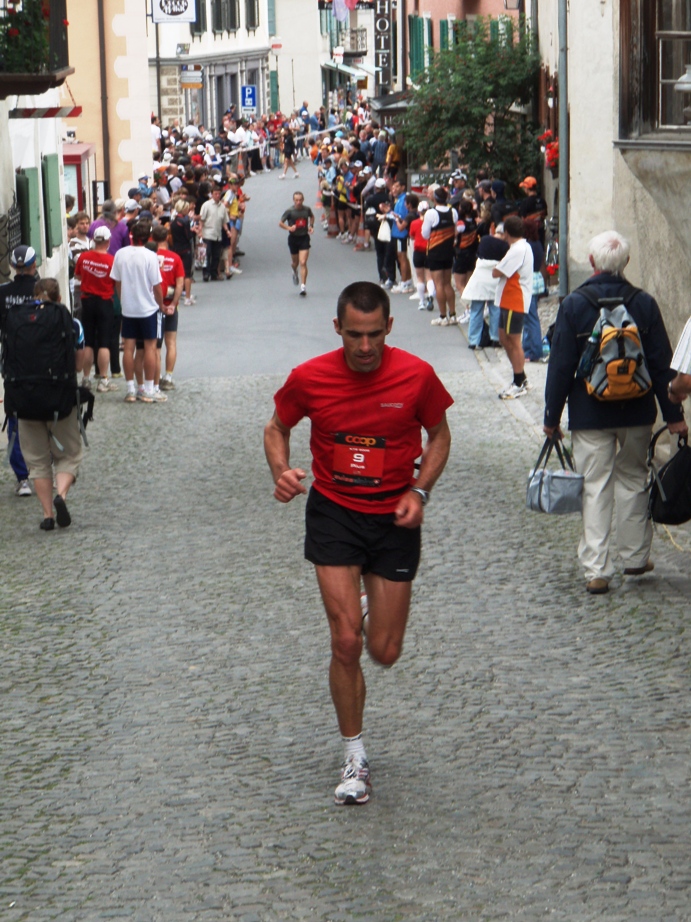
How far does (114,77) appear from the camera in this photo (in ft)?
119

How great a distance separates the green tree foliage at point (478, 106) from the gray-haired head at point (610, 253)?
18937mm

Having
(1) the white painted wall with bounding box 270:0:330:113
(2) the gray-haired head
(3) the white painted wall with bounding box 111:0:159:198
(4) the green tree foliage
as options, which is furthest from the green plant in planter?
(1) the white painted wall with bounding box 270:0:330:113

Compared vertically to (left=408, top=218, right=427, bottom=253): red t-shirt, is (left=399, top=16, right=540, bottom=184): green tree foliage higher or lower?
higher

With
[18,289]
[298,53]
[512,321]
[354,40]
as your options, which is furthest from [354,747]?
[354,40]

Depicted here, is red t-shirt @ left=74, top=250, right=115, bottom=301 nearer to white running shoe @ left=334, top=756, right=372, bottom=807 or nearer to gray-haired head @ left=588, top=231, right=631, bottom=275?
gray-haired head @ left=588, top=231, right=631, bottom=275

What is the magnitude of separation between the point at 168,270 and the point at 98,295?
767mm

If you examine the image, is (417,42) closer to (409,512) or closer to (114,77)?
(114,77)

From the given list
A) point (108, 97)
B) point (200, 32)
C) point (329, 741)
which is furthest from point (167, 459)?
point (200, 32)

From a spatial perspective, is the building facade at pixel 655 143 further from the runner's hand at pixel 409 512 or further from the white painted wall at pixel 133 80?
the white painted wall at pixel 133 80

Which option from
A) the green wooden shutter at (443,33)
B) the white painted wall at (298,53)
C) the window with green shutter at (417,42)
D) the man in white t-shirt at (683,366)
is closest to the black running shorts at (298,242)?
the green wooden shutter at (443,33)

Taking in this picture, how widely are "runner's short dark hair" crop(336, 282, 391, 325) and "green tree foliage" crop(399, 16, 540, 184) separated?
22.0 meters

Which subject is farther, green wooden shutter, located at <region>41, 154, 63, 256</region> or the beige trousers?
green wooden shutter, located at <region>41, 154, 63, 256</region>

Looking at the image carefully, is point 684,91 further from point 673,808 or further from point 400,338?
point 400,338

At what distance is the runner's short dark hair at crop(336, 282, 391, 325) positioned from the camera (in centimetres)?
571
